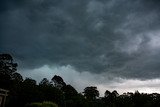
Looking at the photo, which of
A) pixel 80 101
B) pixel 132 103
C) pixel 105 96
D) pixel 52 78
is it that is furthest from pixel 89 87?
pixel 80 101

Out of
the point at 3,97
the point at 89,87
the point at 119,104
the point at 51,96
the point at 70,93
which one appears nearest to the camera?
the point at 3,97

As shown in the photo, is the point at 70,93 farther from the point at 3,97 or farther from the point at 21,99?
the point at 3,97

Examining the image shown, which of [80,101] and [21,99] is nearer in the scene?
[21,99]

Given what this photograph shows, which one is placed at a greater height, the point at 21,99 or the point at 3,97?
the point at 21,99

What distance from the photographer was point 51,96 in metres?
70.4

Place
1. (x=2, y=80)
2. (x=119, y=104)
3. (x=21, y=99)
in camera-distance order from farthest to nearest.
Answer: (x=119, y=104) < (x=2, y=80) < (x=21, y=99)

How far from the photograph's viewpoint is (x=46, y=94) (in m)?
69.3

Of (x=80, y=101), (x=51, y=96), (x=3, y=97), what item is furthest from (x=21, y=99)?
(x=3, y=97)

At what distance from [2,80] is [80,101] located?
87.0ft

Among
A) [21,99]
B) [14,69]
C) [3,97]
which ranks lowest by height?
[3,97]

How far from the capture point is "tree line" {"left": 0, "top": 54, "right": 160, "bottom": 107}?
62.3 metres

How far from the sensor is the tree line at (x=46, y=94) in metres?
62.3

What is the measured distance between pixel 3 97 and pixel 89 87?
12333 cm

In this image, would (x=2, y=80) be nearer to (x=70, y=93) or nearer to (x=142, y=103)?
(x=70, y=93)
